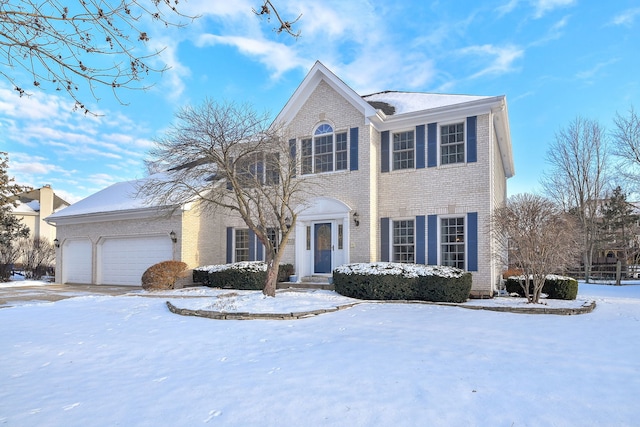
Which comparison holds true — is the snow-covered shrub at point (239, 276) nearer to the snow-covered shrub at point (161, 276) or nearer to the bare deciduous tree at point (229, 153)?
the snow-covered shrub at point (161, 276)

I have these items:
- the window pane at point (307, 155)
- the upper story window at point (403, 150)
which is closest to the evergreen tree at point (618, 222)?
the upper story window at point (403, 150)

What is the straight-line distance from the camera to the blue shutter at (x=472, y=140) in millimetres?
13634

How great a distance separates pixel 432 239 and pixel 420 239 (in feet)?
1.43

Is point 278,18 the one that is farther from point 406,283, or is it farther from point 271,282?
point 406,283

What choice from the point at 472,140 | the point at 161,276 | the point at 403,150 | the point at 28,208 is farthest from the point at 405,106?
the point at 28,208

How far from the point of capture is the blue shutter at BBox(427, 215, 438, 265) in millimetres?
14031

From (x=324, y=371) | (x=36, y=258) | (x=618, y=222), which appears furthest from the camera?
(x=618, y=222)

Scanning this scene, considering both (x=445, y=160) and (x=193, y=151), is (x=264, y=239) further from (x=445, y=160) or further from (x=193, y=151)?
(x=445, y=160)

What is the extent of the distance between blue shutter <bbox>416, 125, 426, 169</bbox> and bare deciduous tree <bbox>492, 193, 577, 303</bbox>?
342 cm

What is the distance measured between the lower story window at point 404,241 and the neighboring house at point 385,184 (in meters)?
0.04

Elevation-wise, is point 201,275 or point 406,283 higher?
point 406,283

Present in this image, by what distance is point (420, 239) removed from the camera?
47.2ft

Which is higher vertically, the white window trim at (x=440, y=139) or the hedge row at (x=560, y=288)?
the white window trim at (x=440, y=139)

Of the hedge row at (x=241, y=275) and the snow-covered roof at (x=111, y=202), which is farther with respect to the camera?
the snow-covered roof at (x=111, y=202)
